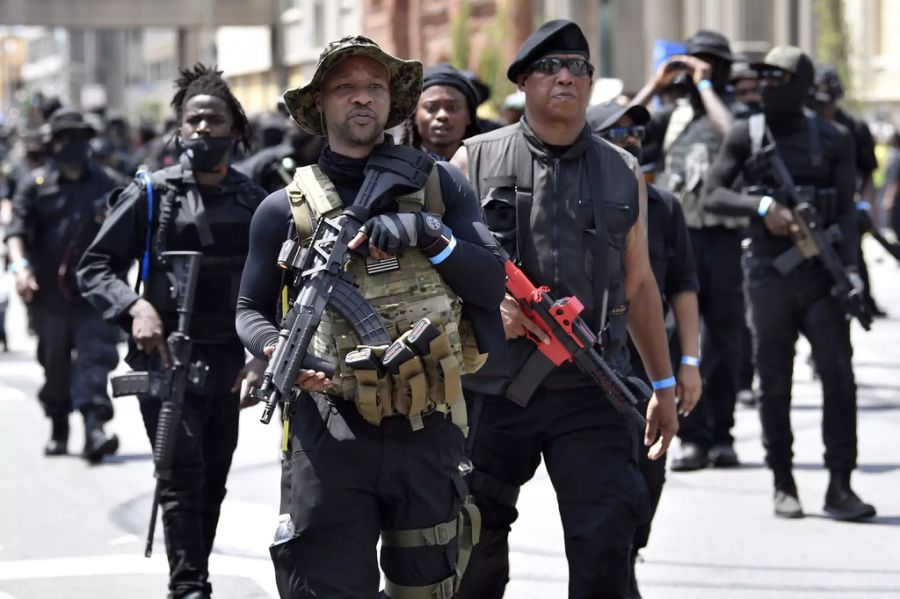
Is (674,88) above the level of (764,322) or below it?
above

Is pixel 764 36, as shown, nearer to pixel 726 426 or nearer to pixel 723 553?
pixel 726 426

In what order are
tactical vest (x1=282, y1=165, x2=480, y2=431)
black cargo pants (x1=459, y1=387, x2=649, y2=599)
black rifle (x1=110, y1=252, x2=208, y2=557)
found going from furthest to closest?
1. black rifle (x1=110, y1=252, x2=208, y2=557)
2. black cargo pants (x1=459, y1=387, x2=649, y2=599)
3. tactical vest (x1=282, y1=165, x2=480, y2=431)

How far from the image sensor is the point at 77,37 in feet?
384

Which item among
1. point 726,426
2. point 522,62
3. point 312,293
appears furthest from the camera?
point 726,426

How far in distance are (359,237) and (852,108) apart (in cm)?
2656

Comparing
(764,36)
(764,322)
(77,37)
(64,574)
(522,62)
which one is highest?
(77,37)

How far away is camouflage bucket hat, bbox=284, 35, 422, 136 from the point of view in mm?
4848

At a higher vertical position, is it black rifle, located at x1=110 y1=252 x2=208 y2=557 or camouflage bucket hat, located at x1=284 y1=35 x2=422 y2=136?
camouflage bucket hat, located at x1=284 y1=35 x2=422 y2=136

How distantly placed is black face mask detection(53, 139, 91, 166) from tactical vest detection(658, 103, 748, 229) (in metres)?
3.85

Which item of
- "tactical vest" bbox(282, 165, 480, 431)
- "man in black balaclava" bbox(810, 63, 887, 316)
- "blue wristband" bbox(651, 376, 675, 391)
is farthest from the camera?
"man in black balaclava" bbox(810, 63, 887, 316)

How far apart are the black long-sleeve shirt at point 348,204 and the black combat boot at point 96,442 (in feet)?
20.2

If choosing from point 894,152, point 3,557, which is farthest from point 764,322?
point 894,152

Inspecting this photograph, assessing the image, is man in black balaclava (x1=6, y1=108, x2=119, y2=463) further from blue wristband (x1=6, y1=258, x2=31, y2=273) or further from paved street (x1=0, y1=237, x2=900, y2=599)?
paved street (x1=0, y1=237, x2=900, y2=599)

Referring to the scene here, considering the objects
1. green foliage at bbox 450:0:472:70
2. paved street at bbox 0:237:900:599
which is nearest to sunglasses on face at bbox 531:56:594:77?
paved street at bbox 0:237:900:599
